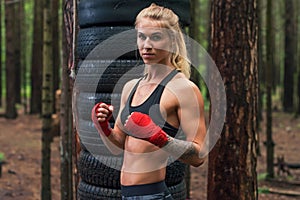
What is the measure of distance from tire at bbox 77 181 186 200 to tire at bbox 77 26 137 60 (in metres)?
1.14

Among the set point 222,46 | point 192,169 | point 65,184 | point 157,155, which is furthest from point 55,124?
point 157,155

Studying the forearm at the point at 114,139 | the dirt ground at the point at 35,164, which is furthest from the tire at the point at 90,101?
the dirt ground at the point at 35,164

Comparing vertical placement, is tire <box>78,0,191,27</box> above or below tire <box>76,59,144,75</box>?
above

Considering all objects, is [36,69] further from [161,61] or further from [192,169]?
[161,61]

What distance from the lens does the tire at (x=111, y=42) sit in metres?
4.54

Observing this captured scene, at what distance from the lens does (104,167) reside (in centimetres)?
450

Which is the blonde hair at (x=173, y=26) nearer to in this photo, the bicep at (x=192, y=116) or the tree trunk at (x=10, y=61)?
the bicep at (x=192, y=116)

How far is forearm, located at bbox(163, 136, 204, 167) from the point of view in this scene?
3162 millimetres

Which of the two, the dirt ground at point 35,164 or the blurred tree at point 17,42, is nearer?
the dirt ground at point 35,164

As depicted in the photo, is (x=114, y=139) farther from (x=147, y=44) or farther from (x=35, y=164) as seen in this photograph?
(x=35, y=164)

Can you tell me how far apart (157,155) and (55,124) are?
11.1 m

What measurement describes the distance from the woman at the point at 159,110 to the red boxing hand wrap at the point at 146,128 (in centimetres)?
13

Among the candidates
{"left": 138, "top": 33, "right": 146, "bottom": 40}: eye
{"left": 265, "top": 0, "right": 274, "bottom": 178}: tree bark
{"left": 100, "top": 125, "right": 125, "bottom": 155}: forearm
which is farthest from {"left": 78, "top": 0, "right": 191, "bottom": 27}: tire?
{"left": 265, "top": 0, "right": 274, "bottom": 178}: tree bark

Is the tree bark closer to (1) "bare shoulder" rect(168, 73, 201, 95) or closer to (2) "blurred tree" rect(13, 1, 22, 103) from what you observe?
(1) "bare shoulder" rect(168, 73, 201, 95)
